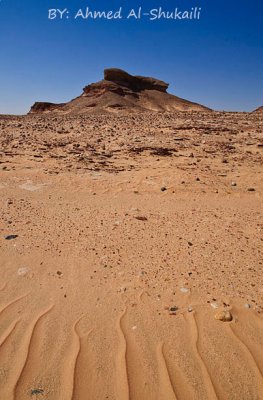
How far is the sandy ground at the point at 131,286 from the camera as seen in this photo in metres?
2.41

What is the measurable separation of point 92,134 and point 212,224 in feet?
30.2

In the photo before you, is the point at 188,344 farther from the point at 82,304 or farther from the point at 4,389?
the point at 4,389

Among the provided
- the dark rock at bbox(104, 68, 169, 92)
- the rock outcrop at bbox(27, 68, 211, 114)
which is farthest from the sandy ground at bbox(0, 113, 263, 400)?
the dark rock at bbox(104, 68, 169, 92)

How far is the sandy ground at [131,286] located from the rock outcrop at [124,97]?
35441mm

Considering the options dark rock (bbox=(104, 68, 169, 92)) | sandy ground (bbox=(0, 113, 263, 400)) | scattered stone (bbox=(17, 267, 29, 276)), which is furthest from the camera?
dark rock (bbox=(104, 68, 169, 92))

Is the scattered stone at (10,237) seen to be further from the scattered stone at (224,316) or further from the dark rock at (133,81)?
the dark rock at (133,81)

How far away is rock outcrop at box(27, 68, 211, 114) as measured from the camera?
44344mm

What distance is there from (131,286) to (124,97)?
47792 mm

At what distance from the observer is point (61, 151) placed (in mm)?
10250

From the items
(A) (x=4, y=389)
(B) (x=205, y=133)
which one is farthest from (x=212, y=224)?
(B) (x=205, y=133)

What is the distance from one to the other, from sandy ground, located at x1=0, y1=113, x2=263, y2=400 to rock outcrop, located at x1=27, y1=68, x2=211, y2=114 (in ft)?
116

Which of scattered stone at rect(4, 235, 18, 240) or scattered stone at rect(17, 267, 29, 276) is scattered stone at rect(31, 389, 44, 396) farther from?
scattered stone at rect(4, 235, 18, 240)

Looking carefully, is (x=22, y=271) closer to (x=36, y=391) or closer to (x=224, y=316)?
(x=36, y=391)

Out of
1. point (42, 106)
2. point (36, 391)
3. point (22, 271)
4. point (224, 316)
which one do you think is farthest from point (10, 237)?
point (42, 106)
